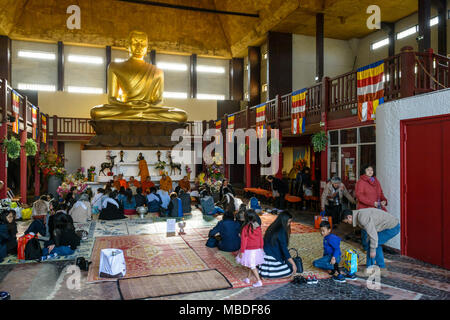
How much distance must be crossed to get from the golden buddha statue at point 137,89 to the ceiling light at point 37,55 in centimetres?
569

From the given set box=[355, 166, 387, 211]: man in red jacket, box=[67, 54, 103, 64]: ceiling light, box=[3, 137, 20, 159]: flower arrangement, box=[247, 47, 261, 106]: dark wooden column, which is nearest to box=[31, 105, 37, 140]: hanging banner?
box=[3, 137, 20, 159]: flower arrangement

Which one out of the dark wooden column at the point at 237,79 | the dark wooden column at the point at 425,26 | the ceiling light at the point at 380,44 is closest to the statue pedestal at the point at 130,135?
the dark wooden column at the point at 237,79

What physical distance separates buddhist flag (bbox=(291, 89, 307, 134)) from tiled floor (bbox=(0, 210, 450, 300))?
5.70 meters

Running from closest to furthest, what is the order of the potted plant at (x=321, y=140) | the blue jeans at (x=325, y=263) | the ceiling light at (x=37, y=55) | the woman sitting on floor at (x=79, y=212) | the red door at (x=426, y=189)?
the blue jeans at (x=325, y=263) → the red door at (x=426, y=189) → the woman sitting on floor at (x=79, y=212) → the potted plant at (x=321, y=140) → the ceiling light at (x=37, y=55)

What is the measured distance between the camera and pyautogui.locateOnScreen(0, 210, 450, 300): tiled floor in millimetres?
4125

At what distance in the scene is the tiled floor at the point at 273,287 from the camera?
13.5 ft

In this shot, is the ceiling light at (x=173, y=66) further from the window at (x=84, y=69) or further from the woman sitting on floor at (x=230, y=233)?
the woman sitting on floor at (x=230, y=233)

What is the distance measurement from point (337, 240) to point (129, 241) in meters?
3.86

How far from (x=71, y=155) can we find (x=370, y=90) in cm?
1491

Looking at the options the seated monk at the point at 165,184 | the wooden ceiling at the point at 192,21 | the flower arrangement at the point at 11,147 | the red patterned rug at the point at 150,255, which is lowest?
the red patterned rug at the point at 150,255

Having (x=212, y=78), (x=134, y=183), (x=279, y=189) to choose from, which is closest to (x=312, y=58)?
(x=212, y=78)

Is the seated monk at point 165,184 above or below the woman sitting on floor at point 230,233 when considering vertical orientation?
above

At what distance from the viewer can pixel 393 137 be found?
5.94 metres

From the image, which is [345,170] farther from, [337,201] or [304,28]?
[304,28]
